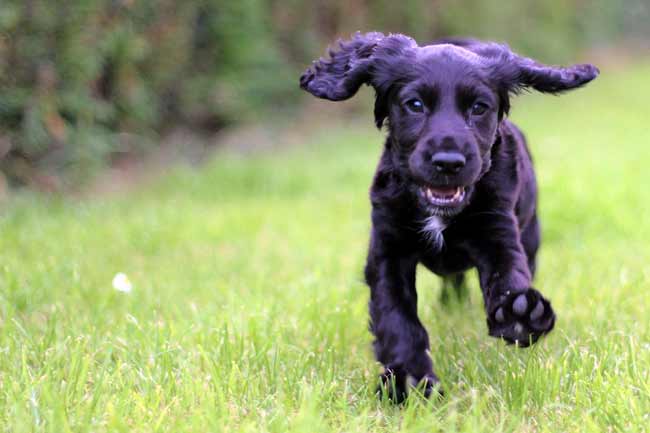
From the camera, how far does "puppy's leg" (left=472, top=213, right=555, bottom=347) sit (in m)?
2.21

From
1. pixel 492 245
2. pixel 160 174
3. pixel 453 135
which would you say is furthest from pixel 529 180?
pixel 160 174

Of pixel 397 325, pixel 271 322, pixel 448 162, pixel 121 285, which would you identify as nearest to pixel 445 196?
pixel 448 162

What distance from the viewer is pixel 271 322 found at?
2.87m

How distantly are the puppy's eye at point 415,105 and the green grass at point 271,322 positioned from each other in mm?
762

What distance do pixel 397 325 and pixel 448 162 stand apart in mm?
520

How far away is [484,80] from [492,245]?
50cm

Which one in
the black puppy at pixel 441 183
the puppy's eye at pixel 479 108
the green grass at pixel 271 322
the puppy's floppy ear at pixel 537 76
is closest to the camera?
the green grass at pixel 271 322

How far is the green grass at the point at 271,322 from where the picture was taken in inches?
82.9

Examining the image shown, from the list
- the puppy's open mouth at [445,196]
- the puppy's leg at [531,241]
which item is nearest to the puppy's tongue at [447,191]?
the puppy's open mouth at [445,196]

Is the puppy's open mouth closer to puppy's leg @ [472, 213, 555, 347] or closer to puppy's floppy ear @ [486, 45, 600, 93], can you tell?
puppy's leg @ [472, 213, 555, 347]

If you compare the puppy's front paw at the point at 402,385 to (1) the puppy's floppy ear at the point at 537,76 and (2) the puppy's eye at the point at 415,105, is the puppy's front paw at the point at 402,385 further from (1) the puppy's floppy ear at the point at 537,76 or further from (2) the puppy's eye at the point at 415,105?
(1) the puppy's floppy ear at the point at 537,76

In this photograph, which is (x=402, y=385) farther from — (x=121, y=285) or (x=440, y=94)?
(x=121, y=285)

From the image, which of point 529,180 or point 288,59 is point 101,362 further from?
→ point 288,59

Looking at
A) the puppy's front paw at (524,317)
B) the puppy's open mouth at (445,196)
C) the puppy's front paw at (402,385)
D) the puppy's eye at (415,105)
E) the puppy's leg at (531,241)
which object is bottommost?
the puppy's front paw at (402,385)
